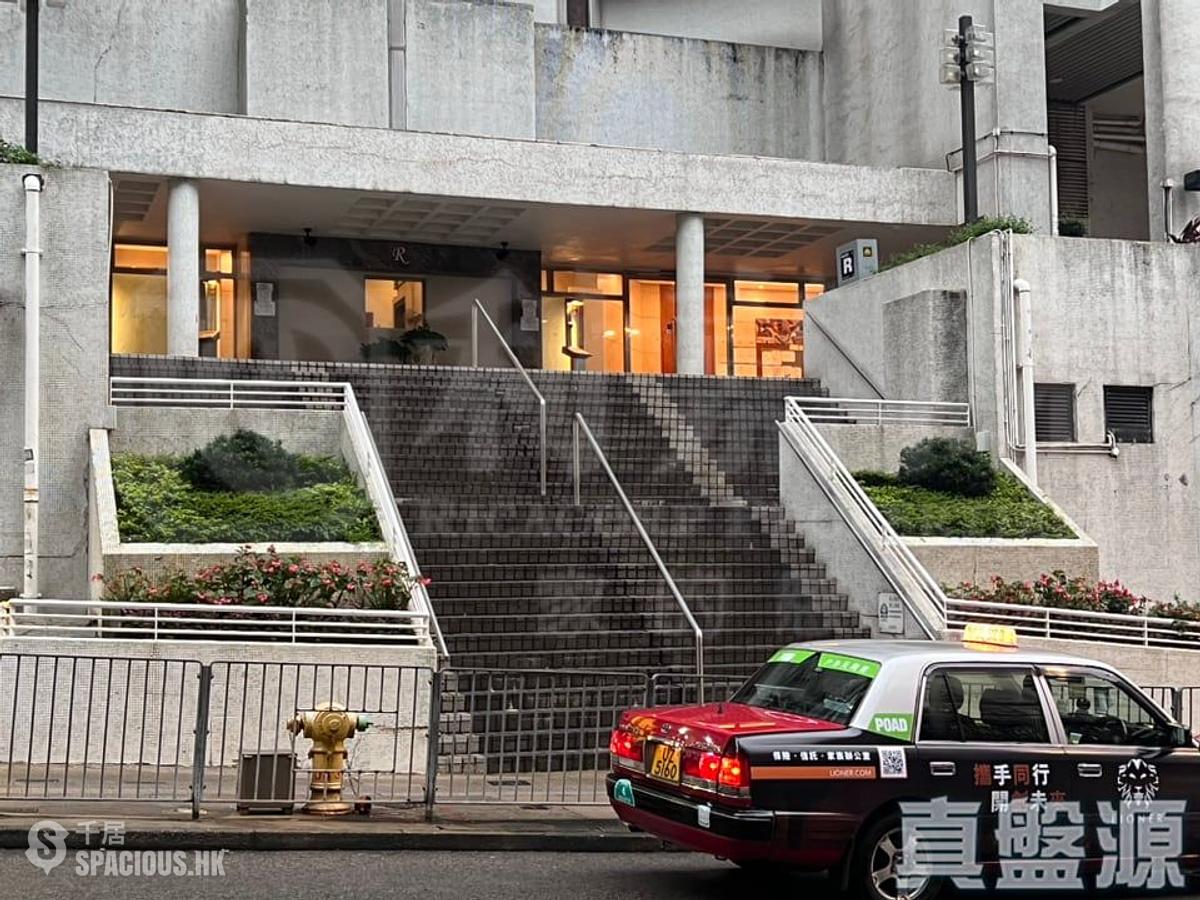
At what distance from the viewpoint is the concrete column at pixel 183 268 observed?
24.1 meters

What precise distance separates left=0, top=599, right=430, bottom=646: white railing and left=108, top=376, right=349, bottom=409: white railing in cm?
442

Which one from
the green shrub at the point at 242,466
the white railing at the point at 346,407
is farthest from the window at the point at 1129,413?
the green shrub at the point at 242,466

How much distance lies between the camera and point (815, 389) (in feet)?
80.5

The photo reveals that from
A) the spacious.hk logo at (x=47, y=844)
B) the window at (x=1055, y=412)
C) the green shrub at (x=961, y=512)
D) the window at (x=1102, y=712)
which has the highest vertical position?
the window at (x=1055, y=412)

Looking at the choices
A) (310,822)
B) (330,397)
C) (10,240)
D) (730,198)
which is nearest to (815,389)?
(730,198)

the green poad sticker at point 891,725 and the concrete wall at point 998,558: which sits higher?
the concrete wall at point 998,558

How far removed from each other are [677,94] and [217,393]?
619 inches

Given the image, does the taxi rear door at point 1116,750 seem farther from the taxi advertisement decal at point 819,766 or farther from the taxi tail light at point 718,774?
the taxi tail light at point 718,774

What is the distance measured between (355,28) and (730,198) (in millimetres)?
7995

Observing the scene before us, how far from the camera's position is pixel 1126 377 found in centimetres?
2156

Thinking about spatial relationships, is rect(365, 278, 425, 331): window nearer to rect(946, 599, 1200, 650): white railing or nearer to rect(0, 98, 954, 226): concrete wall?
rect(0, 98, 954, 226): concrete wall

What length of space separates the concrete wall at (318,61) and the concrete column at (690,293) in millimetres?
6290

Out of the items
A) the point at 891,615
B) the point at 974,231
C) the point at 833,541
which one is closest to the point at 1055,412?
the point at 974,231

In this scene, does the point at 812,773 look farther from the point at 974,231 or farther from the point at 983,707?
the point at 974,231
